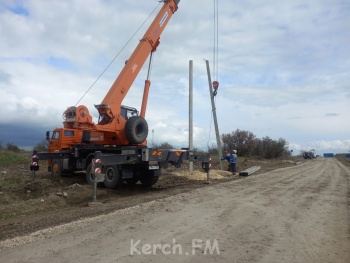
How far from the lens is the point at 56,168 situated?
16031 mm

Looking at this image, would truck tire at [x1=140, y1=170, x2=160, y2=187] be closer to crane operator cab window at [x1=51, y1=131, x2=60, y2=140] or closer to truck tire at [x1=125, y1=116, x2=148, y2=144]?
truck tire at [x1=125, y1=116, x2=148, y2=144]

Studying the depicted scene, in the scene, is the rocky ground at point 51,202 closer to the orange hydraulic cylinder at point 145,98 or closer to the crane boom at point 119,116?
the crane boom at point 119,116

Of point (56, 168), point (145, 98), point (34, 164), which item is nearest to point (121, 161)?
point (145, 98)

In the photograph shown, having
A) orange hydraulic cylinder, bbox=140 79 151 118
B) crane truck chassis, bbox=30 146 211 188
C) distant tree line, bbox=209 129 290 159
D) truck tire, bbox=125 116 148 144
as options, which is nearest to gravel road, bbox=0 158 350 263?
crane truck chassis, bbox=30 146 211 188

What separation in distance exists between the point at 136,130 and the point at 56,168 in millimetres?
5082

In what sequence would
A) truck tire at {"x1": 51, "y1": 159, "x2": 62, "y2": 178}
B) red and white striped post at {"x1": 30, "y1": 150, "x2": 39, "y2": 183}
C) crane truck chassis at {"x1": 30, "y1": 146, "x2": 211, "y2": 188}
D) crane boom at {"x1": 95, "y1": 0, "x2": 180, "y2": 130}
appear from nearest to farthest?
crane truck chassis at {"x1": 30, "y1": 146, "x2": 211, "y2": 188} < crane boom at {"x1": 95, "y1": 0, "x2": 180, "y2": 130} < red and white striped post at {"x1": 30, "y1": 150, "x2": 39, "y2": 183} < truck tire at {"x1": 51, "y1": 159, "x2": 62, "y2": 178}

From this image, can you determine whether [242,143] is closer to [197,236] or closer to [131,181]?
[131,181]

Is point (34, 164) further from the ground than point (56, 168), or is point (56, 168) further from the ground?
point (34, 164)

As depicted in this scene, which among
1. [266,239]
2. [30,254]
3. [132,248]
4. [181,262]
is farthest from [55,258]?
[266,239]

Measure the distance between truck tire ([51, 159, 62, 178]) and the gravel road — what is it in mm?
7667

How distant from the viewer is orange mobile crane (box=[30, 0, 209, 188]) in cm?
1275

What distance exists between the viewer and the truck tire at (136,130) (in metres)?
13.0

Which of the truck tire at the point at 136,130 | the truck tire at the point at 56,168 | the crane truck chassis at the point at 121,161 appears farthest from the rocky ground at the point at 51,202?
the truck tire at the point at 136,130

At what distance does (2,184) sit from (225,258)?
11.0 meters
